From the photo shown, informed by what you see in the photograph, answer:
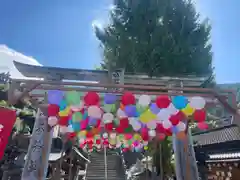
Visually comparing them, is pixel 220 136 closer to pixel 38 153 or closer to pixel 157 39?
pixel 157 39

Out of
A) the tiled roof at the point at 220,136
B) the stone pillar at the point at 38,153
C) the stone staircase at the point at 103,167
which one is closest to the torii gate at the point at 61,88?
the stone pillar at the point at 38,153

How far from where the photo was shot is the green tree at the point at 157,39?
48.0 feet

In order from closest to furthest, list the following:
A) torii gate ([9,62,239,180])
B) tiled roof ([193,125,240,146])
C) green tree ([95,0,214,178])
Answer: torii gate ([9,62,239,180])
tiled roof ([193,125,240,146])
green tree ([95,0,214,178])

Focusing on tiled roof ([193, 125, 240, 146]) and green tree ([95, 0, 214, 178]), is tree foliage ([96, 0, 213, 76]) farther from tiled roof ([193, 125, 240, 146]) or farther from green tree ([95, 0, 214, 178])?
tiled roof ([193, 125, 240, 146])

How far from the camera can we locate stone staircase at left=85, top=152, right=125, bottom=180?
14.9 metres

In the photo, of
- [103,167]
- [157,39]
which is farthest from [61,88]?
[103,167]

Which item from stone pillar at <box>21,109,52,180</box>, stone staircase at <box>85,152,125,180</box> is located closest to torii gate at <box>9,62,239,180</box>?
stone pillar at <box>21,109,52,180</box>

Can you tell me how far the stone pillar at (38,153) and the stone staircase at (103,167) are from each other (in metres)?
10.9

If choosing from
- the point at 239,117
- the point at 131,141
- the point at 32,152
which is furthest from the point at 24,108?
the point at 239,117

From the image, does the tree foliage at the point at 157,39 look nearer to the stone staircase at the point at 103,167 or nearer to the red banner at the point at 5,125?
the stone staircase at the point at 103,167

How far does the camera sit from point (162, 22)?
15.7m

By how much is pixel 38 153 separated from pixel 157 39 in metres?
12.2

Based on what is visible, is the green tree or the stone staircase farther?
the stone staircase

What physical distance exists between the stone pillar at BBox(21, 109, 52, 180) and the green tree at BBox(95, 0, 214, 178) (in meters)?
9.96
